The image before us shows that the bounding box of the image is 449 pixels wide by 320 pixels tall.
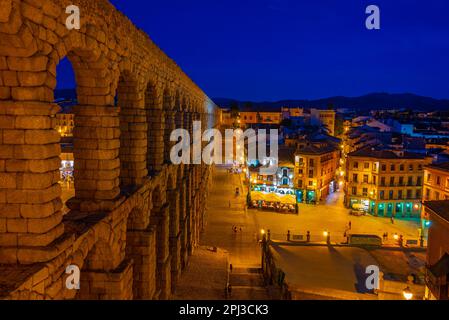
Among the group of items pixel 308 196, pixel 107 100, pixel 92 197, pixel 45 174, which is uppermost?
pixel 107 100

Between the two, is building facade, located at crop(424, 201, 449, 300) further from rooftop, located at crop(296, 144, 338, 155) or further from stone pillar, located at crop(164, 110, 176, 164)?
rooftop, located at crop(296, 144, 338, 155)

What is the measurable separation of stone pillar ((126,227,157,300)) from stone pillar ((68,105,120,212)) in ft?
15.3

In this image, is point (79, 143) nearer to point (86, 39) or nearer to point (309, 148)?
point (86, 39)

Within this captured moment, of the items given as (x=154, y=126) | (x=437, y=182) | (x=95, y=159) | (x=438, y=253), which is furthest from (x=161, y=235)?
(x=437, y=182)

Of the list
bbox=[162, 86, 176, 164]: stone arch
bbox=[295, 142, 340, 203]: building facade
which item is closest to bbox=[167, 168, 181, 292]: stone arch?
bbox=[162, 86, 176, 164]: stone arch

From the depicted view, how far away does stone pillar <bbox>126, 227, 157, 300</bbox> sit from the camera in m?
17.1

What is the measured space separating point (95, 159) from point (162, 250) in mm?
10361

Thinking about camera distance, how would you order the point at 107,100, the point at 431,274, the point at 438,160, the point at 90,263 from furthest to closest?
the point at 438,160
the point at 431,274
the point at 90,263
the point at 107,100

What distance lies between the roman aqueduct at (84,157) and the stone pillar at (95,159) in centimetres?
3

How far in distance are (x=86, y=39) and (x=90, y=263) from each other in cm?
672

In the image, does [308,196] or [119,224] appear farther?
[308,196]
